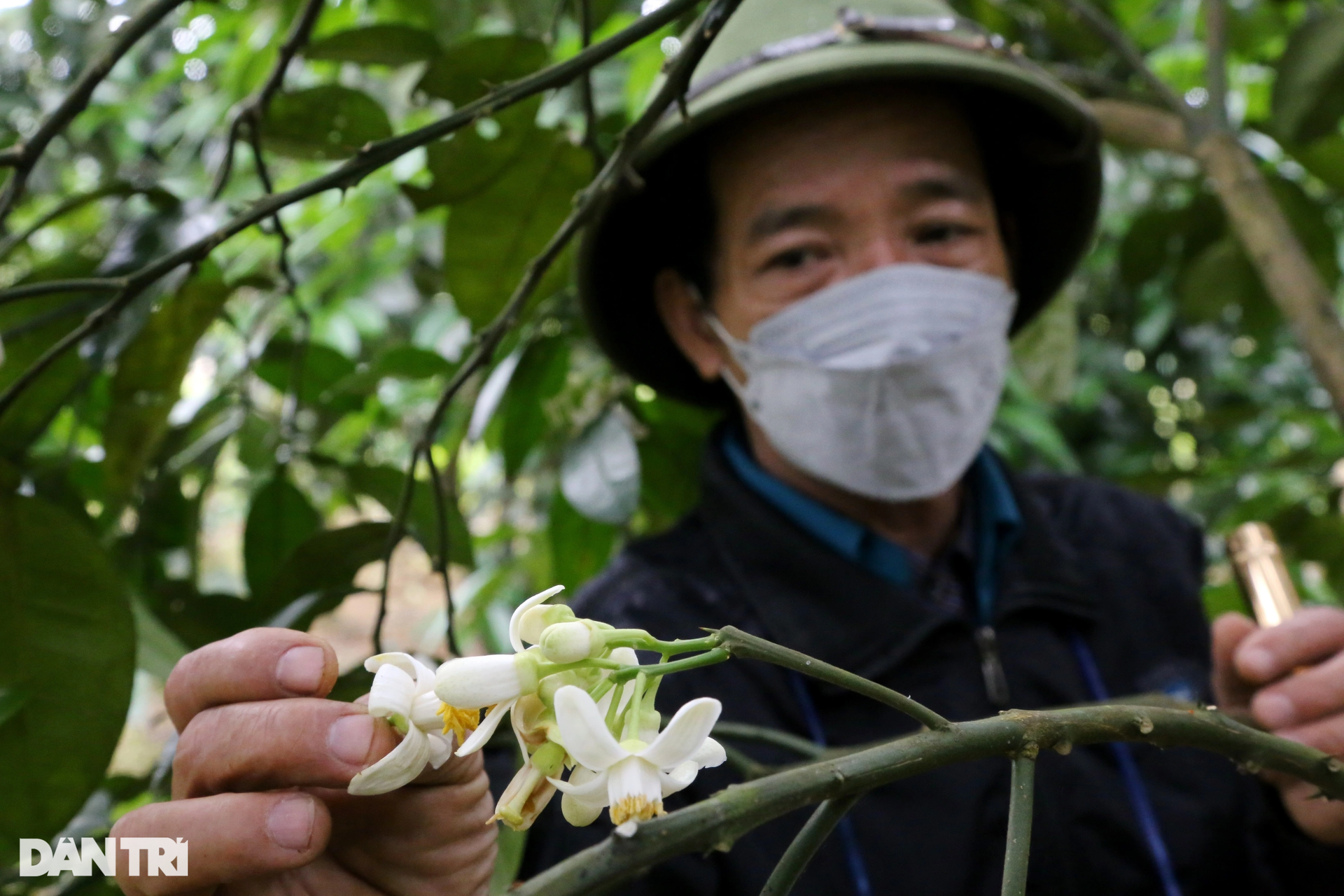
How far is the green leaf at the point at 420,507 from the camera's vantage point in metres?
0.92

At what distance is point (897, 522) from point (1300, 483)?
100 centimetres

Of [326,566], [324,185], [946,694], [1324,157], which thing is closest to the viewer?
[324,185]

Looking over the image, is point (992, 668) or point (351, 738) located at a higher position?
point (351, 738)

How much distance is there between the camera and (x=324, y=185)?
0.60m

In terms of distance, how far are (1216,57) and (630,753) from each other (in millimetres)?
1087

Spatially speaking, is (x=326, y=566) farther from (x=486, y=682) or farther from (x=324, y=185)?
(x=486, y=682)

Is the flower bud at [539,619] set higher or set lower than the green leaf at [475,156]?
higher

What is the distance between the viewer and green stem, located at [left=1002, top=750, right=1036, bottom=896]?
1.08 ft

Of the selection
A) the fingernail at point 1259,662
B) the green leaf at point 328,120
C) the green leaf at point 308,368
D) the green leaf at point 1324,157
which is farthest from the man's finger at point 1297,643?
the green leaf at point 308,368

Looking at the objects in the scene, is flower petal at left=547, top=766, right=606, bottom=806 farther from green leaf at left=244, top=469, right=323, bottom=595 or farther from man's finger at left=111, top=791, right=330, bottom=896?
green leaf at left=244, top=469, right=323, bottom=595

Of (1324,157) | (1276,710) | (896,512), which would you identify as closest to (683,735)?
(1276,710)

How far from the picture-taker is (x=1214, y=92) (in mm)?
1099

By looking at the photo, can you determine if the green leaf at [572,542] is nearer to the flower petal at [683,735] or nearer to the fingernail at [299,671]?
the fingernail at [299,671]

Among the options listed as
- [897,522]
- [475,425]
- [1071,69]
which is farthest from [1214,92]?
[475,425]
